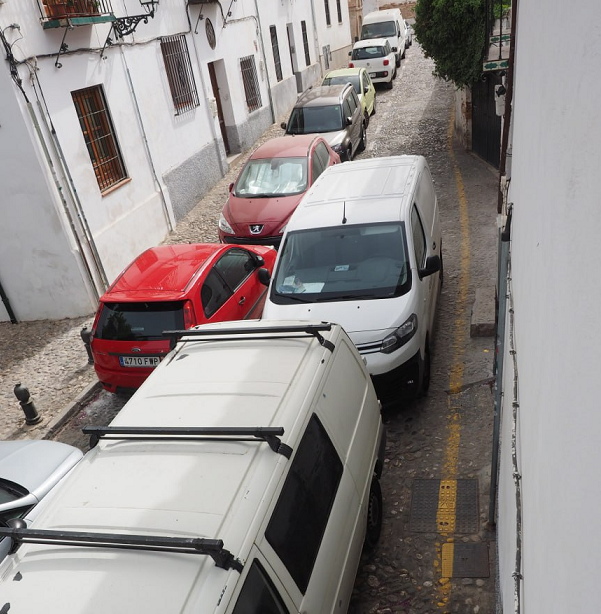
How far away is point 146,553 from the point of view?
287 centimetres

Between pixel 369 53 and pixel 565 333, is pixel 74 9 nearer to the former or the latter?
pixel 565 333

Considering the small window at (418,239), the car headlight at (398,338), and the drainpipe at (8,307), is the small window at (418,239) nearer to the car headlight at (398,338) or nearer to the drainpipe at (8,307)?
the car headlight at (398,338)

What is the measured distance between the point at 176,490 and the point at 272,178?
8828 millimetres

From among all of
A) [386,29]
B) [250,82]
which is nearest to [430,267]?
[250,82]

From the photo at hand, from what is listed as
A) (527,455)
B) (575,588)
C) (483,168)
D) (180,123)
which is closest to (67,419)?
(527,455)

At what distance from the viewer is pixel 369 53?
77.0 feet

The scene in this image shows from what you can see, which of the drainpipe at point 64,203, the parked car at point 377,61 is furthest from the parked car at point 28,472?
the parked car at point 377,61

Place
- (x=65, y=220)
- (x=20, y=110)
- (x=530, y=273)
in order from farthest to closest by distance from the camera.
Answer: (x=65, y=220) < (x=20, y=110) < (x=530, y=273)

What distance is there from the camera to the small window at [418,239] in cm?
673

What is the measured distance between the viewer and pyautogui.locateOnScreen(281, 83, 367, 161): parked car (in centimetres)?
1433

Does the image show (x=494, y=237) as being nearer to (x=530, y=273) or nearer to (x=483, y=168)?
(x=483, y=168)

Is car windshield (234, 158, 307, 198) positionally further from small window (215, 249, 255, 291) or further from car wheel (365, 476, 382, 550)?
car wheel (365, 476, 382, 550)

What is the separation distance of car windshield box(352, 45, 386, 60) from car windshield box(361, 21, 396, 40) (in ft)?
13.9

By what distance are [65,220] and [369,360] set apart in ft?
20.5
